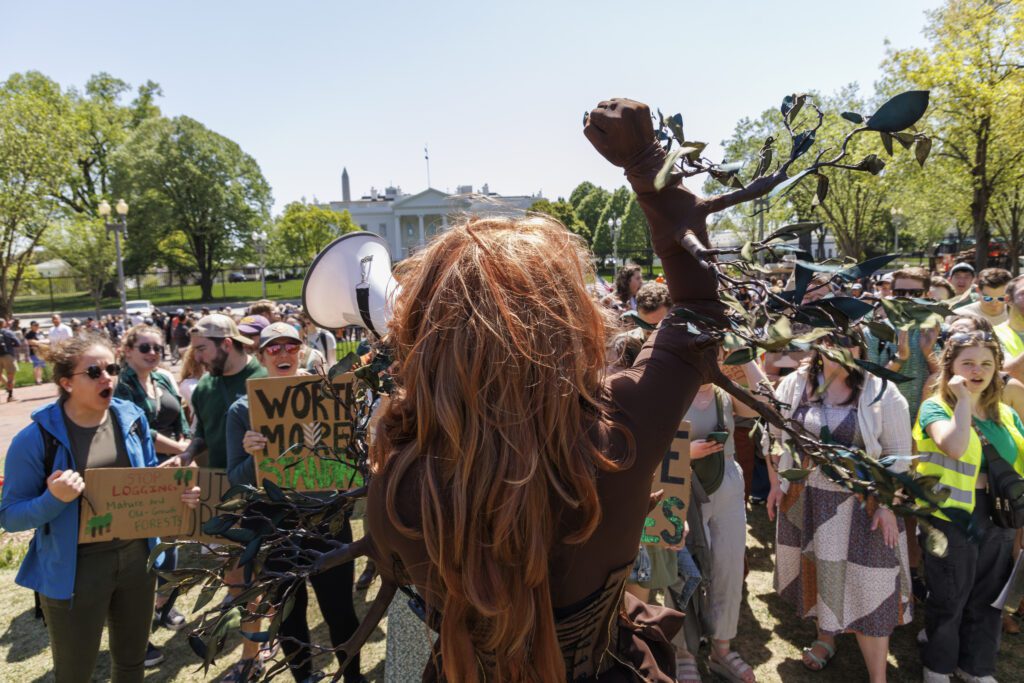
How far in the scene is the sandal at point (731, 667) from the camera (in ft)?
11.7

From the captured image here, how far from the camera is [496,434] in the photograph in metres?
1.06

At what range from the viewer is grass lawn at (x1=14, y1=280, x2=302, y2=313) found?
132ft

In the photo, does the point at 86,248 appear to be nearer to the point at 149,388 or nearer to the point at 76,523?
the point at 149,388

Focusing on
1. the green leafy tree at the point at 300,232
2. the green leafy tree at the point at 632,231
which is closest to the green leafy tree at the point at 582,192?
the green leafy tree at the point at 632,231

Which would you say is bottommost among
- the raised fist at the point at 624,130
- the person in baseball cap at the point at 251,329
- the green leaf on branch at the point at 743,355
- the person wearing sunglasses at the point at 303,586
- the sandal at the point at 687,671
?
the sandal at the point at 687,671

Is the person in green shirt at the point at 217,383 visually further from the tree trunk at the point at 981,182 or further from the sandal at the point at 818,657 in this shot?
the tree trunk at the point at 981,182

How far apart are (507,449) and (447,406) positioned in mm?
131

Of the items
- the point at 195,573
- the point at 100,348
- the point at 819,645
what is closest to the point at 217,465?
the point at 100,348

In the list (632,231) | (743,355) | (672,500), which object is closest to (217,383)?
(672,500)

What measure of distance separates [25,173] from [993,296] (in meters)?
33.4

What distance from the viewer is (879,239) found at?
38.2 m

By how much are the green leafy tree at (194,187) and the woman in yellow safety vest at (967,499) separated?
45.9 metres

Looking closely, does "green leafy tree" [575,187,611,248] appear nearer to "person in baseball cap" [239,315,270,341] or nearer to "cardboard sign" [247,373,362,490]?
"person in baseball cap" [239,315,270,341]

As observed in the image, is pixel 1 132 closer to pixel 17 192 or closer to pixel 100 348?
pixel 17 192
